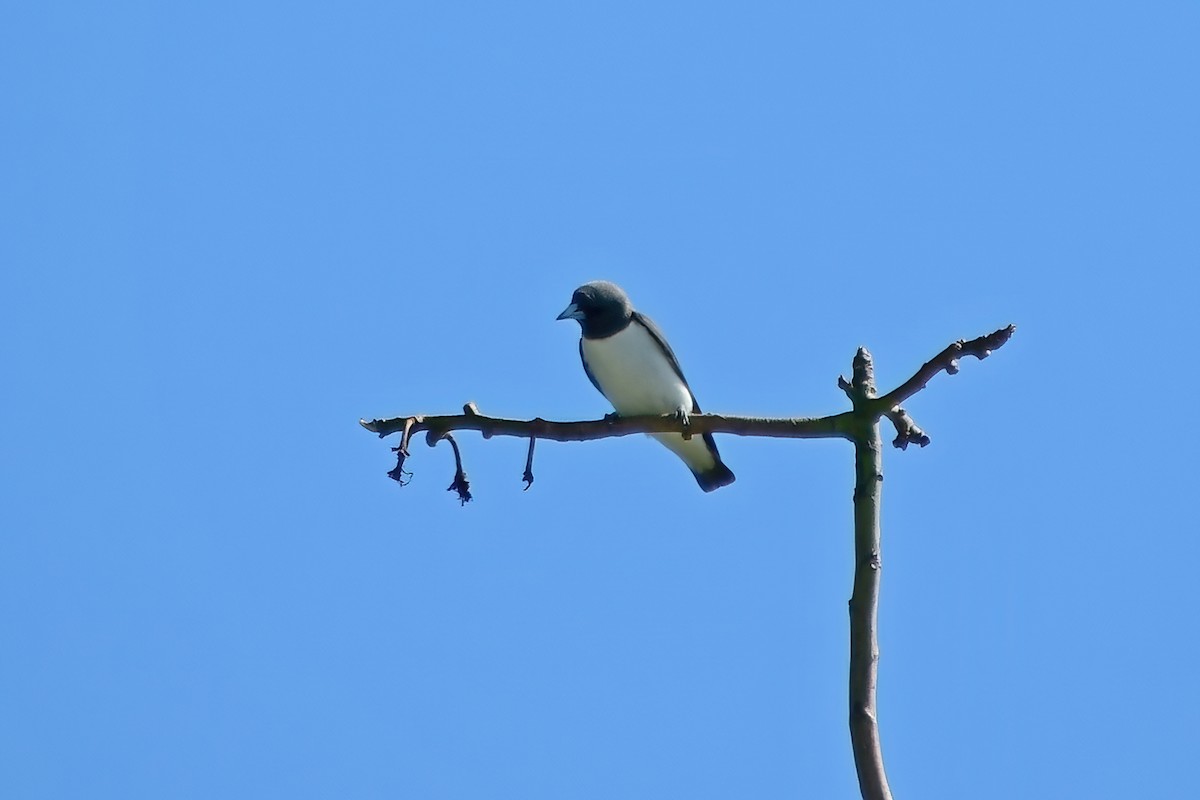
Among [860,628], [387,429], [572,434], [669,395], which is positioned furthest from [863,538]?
[669,395]

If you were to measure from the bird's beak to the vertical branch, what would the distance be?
158 inches

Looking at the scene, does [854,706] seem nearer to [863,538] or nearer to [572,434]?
[863,538]

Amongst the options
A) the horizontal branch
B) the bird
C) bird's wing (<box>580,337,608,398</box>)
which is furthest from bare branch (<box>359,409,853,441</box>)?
bird's wing (<box>580,337,608,398</box>)

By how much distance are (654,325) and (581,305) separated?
44 centimetres

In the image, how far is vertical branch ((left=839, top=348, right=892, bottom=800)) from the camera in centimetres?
323

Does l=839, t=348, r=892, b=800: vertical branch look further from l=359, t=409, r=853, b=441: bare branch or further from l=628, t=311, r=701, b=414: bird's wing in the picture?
l=628, t=311, r=701, b=414: bird's wing

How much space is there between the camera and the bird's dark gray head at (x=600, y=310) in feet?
25.5

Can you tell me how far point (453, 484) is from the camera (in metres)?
4.27

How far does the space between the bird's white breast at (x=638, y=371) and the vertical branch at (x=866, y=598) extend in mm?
3734

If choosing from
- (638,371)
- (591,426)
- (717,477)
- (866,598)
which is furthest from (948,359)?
(717,477)

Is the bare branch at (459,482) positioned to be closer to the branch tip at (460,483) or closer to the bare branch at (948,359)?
the branch tip at (460,483)

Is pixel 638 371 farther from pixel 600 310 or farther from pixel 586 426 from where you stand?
pixel 586 426

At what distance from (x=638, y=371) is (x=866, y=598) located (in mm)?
4246

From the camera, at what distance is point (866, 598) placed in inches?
136
